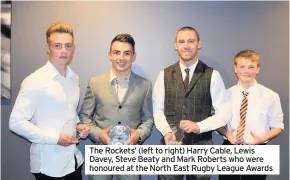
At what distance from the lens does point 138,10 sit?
2.73m

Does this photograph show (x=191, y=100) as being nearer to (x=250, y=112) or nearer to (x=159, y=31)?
(x=250, y=112)

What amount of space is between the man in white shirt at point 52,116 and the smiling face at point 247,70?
125 cm

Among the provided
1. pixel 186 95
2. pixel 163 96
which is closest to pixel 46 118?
pixel 163 96

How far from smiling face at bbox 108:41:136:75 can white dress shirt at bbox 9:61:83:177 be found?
0.39m

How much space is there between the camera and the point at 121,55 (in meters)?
2.33

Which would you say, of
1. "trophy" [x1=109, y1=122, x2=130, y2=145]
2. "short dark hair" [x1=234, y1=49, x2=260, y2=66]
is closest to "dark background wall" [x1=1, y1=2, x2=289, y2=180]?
"short dark hair" [x1=234, y1=49, x2=260, y2=66]

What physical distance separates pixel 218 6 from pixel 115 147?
4.85 ft

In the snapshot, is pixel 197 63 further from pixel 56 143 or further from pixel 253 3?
pixel 56 143

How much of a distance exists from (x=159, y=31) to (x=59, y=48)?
0.90m

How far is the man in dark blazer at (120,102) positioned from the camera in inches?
90.6

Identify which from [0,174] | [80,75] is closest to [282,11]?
[80,75]

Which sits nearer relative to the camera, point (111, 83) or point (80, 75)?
point (111, 83)

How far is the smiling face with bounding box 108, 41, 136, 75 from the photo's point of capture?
2.33 m

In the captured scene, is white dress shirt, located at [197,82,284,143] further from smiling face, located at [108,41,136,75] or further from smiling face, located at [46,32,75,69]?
smiling face, located at [46,32,75,69]
